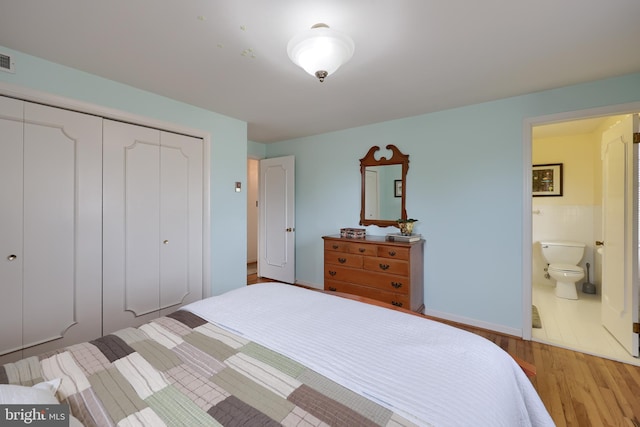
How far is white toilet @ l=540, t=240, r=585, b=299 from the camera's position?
3.53m

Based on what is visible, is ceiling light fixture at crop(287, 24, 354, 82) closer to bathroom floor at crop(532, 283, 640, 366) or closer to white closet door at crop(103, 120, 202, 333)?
white closet door at crop(103, 120, 202, 333)

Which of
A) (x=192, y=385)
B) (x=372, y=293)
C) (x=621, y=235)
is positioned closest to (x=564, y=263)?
(x=621, y=235)

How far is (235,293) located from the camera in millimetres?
1826

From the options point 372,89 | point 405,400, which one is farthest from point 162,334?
point 372,89

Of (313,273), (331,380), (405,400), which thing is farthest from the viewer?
(313,273)

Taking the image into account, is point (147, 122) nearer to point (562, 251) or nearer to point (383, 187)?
point (383, 187)

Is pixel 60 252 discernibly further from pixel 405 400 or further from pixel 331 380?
pixel 405 400

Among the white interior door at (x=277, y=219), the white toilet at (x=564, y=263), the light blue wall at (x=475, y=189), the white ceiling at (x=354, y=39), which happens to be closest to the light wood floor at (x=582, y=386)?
the light blue wall at (x=475, y=189)

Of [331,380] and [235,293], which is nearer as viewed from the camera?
[331,380]

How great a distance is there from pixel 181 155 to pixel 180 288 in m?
1.36

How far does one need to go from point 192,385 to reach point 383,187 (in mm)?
2968

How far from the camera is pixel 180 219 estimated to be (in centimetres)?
282

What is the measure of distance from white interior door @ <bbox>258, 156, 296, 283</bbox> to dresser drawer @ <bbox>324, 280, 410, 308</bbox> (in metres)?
1.10

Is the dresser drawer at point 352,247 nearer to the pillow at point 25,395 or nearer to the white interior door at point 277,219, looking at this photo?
the white interior door at point 277,219
